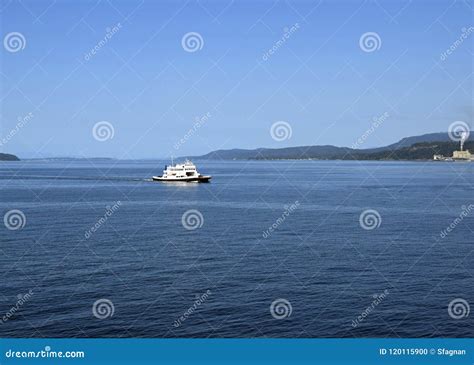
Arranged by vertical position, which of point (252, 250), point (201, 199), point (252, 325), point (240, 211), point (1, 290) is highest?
point (201, 199)

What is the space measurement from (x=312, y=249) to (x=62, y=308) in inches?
584

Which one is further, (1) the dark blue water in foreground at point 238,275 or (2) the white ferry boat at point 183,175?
(2) the white ferry boat at point 183,175

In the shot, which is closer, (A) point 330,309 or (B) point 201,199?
(A) point 330,309

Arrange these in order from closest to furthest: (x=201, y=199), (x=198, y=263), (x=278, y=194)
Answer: (x=198, y=263)
(x=201, y=199)
(x=278, y=194)

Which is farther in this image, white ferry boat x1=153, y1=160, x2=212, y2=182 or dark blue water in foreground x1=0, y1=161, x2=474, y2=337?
white ferry boat x1=153, y1=160, x2=212, y2=182

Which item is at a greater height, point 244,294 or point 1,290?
point 1,290

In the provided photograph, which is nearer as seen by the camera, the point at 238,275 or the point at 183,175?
the point at 238,275

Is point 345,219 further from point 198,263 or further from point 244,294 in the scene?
point 244,294

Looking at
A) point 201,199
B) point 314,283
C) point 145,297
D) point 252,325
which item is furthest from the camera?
point 201,199

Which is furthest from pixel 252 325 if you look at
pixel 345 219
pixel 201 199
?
pixel 201 199

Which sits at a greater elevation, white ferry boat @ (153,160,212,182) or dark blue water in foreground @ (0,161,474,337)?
white ferry boat @ (153,160,212,182)

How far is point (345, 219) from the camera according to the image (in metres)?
41.3

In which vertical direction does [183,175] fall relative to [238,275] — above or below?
above

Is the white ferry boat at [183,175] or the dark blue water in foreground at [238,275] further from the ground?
the white ferry boat at [183,175]
